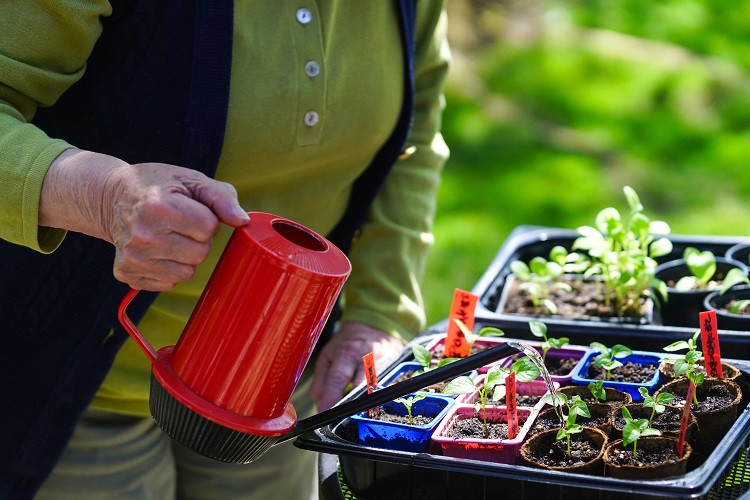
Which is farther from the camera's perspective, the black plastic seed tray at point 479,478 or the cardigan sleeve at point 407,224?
the cardigan sleeve at point 407,224

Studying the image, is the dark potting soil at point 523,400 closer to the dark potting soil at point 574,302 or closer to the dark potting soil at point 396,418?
the dark potting soil at point 396,418

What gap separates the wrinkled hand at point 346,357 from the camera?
5.72 feet

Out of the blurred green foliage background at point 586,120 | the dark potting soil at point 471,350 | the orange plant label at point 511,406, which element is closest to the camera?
the orange plant label at point 511,406

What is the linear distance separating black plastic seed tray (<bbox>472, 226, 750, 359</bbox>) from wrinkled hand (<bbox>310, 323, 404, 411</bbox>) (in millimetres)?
197

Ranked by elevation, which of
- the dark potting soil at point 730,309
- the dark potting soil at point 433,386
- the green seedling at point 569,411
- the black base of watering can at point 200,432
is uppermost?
the dark potting soil at point 730,309

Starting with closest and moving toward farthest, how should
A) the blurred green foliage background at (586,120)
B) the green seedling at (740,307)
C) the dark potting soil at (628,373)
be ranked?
the dark potting soil at (628,373), the green seedling at (740,307), the blurred green foliage background at (586,120)

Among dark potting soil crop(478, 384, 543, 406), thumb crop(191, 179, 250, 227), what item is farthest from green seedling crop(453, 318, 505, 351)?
thumb crop(191, 179, 250, 227)

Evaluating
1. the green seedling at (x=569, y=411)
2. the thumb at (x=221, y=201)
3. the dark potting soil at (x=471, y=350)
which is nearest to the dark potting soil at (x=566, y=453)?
the green seedling at (x=569, y=411)

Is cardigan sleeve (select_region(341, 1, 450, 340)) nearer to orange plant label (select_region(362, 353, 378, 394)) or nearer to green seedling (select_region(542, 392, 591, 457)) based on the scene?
orange plant label (select_region(362, 353, 378, 394))

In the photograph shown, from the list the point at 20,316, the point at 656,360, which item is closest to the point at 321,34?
the point at 20,316

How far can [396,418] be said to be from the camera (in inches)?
56.6

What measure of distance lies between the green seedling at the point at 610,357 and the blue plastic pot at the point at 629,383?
0.02m

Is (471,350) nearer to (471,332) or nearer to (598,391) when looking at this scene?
(471,332)

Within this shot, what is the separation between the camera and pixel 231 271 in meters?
1.17
